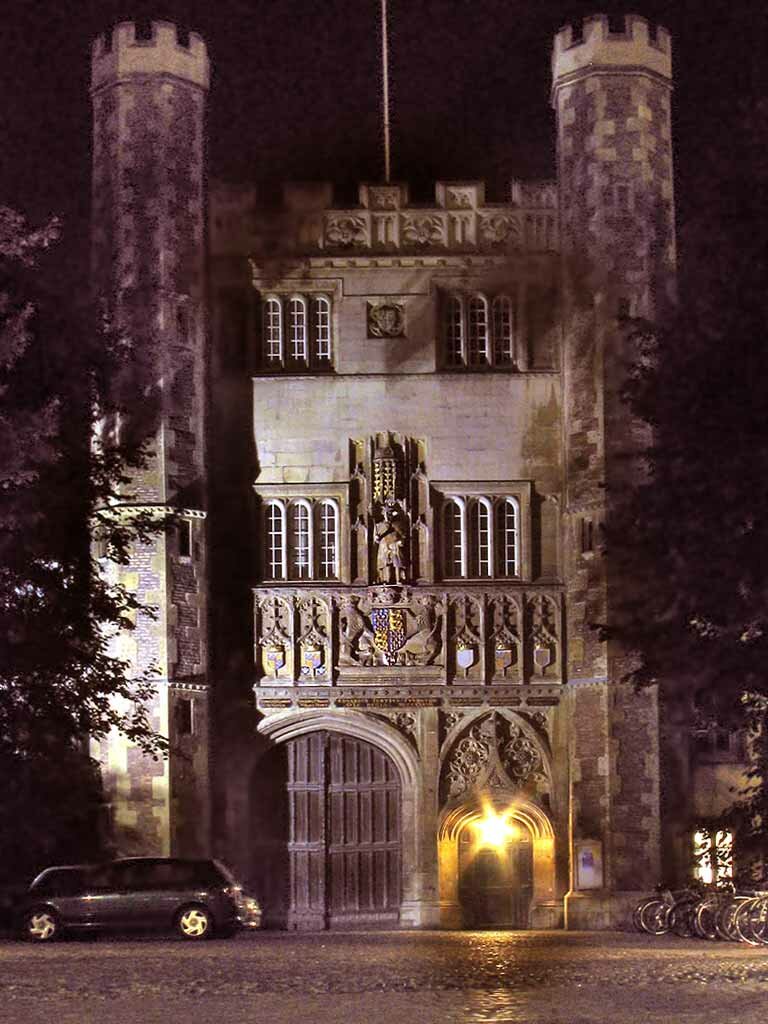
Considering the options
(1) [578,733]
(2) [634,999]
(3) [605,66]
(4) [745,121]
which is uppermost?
(3) [605,66]

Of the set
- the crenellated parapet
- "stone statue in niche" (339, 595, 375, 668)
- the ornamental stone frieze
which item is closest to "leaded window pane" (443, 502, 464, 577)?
the ornamental stone frieze

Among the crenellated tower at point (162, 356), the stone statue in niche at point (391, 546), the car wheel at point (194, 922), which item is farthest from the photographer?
the stone statue in niche at point (391, 546)

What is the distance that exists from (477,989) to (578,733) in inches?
707

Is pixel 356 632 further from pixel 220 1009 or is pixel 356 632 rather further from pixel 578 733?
pixel 220 1009

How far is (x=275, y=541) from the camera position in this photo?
1732 inches

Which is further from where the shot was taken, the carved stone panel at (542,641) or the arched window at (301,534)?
the arched window at (301,534)

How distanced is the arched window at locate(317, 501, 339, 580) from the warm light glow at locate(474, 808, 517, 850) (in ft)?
17.4

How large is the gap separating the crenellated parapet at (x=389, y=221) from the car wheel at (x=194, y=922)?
44.3 feet

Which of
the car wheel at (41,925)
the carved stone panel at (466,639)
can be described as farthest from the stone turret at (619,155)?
the car wheel at (41,925)

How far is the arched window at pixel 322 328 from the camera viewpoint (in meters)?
44.3

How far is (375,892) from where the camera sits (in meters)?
43.9

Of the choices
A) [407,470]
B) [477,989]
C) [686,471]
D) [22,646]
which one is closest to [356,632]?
[407,470]

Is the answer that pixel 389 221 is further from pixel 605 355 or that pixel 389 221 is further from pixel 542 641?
pixel 542 641

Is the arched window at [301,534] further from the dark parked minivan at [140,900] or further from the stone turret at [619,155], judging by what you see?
the dark parked minivan at [140,900]
